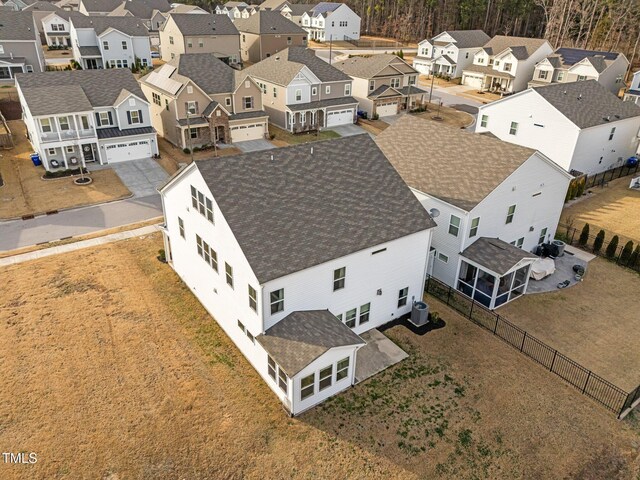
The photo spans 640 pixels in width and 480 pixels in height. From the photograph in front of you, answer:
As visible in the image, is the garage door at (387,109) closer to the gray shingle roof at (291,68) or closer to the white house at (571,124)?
the gray shingle roof at (291,68)

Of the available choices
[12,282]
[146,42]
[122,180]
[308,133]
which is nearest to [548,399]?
[12,282]

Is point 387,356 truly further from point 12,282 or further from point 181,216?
point 12,282

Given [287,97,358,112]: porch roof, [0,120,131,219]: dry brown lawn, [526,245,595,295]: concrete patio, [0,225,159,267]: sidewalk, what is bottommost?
[526,245,595,295]: concrete patio

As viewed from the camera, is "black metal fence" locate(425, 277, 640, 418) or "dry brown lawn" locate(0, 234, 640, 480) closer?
"dry brown lawn" locate(0, 234, 640, 480)

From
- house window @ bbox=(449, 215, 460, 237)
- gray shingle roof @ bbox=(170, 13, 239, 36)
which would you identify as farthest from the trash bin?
gray shingle roof @ bbox=(170, 13, 239, 36)

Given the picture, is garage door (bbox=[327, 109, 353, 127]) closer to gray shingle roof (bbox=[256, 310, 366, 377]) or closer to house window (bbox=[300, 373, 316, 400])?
gray shingle roof (bbox=[256, 310, 366, 377])

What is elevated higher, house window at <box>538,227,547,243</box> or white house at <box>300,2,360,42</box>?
white house at <box>300,2,360,42</box>

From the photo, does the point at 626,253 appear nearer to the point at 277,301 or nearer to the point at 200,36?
the point at 277,301
